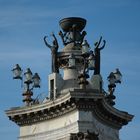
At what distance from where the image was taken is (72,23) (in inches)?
2795

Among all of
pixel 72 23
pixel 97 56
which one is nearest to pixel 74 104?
pixel 97 56

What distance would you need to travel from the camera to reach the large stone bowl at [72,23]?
70812 mm

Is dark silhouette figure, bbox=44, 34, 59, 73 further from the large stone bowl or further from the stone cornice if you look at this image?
the stone cornice

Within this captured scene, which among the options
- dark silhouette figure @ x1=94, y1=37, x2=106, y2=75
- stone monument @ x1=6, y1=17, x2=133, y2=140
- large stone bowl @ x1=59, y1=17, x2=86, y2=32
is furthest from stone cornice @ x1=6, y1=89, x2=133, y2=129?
large stone bowl @ x1=59, y1=17, x2=86, y2=32

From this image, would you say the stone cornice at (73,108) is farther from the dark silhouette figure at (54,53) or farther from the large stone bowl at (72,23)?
the large stone bowl at (72,23)

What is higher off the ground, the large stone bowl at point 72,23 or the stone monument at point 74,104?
the large stone bowl at point 72,23

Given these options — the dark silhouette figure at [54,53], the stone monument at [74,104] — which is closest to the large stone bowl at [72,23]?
the stone monument at [74,104]

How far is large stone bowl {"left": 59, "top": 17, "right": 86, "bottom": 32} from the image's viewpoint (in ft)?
232

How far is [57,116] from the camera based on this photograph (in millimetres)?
66625

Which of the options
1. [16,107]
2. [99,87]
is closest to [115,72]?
[99,87]

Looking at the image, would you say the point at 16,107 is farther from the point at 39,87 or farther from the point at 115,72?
the point at 115,72

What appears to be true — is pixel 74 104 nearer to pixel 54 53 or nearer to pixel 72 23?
pixel 54 53

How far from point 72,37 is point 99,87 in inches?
243

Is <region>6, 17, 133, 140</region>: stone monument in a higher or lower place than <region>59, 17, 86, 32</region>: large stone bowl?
lower
